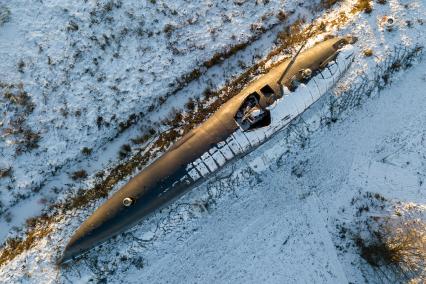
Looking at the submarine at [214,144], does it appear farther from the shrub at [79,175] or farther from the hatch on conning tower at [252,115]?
the shrub at [79,175]

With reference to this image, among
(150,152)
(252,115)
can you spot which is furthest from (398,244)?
(150,152)

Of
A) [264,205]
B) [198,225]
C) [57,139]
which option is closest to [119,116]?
[57,139]

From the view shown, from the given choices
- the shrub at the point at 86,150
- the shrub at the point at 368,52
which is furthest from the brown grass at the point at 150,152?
the shrub at the point at 368,52

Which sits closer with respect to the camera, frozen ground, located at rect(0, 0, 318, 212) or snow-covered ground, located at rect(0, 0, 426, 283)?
snow-covered ground, located at rect(0, 0, 426, 283)

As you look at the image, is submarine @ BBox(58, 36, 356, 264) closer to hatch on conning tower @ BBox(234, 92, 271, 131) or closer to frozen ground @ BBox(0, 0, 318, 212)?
hatch on conning tower @ BBox(234, 92, 271, 131)

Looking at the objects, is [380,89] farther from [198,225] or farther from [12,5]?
[12,5]

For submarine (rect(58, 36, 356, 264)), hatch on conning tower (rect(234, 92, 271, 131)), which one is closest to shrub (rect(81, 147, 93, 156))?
submarine (rect(58, 36, 356, 264))

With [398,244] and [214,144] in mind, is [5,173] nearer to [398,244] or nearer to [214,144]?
[214,144]

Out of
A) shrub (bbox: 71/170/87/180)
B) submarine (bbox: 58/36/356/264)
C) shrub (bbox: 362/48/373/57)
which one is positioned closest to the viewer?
submarine (bbox: 58/36/356/264)
